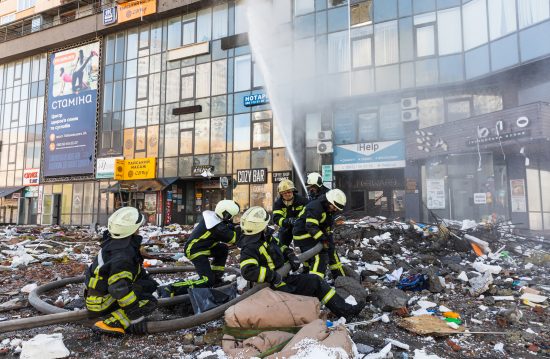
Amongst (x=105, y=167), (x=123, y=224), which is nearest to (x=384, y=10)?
(x=123, y=224)

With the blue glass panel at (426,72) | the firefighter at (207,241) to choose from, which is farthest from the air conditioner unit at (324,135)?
the firefighter at (207,241)

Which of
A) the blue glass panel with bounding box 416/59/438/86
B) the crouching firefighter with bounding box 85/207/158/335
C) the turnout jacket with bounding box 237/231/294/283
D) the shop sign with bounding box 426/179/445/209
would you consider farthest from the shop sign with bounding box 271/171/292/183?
the crouching firefighter with bounding box 85/207/158/335

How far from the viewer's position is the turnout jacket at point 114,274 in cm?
342

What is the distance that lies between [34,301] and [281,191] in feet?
12.5

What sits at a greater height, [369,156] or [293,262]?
[369,156]

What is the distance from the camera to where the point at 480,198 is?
532 inches

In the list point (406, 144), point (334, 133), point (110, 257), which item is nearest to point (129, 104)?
point (334, 133)

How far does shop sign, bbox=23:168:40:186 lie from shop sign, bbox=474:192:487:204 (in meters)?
25.9

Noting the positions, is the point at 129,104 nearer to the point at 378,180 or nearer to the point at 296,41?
the point at 296,41

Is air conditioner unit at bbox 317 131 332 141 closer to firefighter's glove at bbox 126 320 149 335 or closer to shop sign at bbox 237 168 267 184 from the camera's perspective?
shop sign at bbox 237 168 267 184

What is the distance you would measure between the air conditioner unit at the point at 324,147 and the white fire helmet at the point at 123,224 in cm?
1342

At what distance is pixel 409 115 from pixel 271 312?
43.5 feet

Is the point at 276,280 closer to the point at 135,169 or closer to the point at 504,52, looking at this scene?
the point at 504,52

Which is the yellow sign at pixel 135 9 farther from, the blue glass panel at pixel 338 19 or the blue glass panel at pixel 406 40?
the blue glass panel at pixel 406 40
